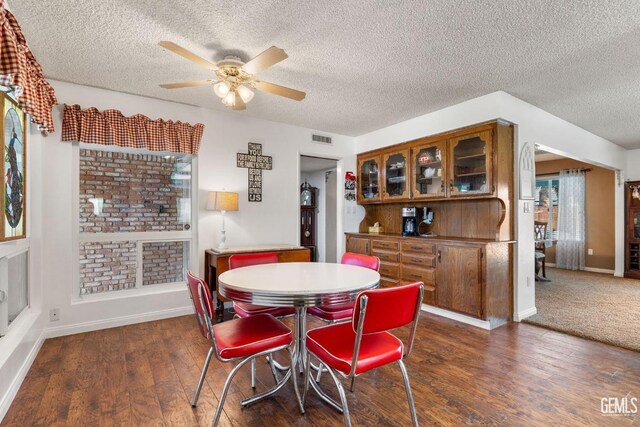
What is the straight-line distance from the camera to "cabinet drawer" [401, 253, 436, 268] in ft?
12.2

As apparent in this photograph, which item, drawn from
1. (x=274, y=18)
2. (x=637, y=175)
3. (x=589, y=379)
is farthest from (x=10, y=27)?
(x=637, y=175)

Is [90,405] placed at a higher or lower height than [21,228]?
lower

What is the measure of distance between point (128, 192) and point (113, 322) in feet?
4.51

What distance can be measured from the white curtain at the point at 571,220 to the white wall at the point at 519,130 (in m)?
2.54

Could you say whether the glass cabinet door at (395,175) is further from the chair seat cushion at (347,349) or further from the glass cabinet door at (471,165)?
the chair seat cushion at (347,349)

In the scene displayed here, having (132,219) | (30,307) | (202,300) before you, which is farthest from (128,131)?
(202,300)

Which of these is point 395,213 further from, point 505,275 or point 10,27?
point 10,27

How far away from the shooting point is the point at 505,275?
346cm

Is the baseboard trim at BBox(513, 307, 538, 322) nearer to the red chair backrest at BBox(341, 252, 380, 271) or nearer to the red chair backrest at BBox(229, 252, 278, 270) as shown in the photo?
the red chair backrest at BBox(341, 252, 380, 271)

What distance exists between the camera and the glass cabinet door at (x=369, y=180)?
4.79 m

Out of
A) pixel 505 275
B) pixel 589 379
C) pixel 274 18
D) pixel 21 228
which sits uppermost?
pixel 274 18

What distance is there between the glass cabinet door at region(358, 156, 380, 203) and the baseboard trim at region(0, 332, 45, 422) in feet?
13.2

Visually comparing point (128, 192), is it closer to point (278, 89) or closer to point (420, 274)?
point (278, 89)

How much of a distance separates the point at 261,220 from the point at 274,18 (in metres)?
2.62
